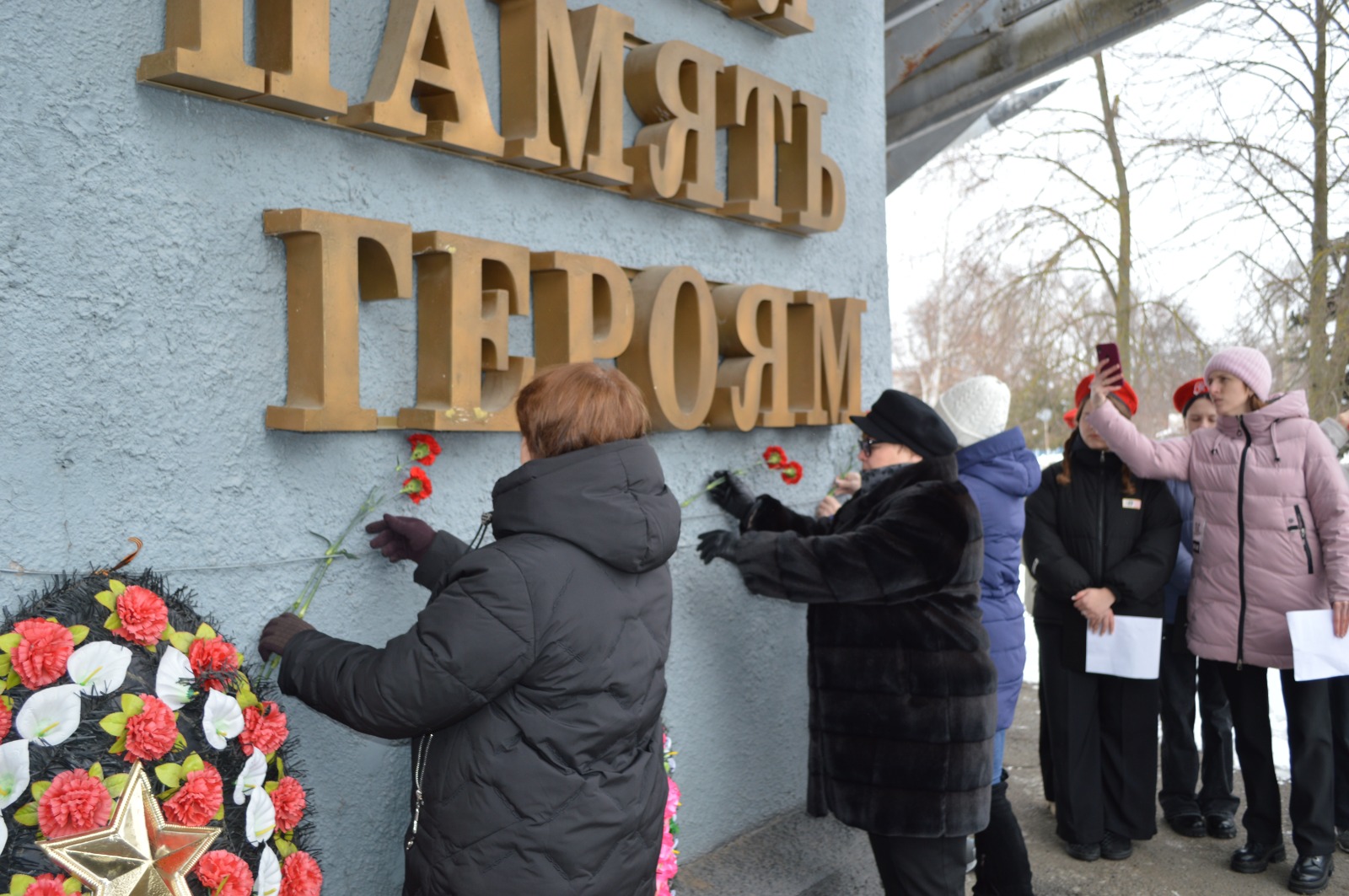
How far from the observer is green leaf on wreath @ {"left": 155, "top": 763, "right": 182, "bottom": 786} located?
188 cm

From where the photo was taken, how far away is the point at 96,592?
6.50 feet

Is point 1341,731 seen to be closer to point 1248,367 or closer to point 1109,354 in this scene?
point 1248,367

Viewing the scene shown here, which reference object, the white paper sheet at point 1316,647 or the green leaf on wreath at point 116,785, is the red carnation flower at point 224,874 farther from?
the white paper sheet at point 1316,647

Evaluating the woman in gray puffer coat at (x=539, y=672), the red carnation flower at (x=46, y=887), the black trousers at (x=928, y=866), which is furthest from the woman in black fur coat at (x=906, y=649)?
the red carnation flower at (x=46, y=887)

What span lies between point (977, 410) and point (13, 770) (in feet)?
9.51

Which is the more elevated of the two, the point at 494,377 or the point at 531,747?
the point at 494,377

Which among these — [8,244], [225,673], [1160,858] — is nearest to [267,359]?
[8,244]

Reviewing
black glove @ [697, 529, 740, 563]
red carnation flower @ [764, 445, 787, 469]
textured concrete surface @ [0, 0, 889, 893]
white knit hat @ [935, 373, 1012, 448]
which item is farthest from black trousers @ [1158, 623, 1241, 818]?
textured concrete surface @ [0, 0, 889, 893]

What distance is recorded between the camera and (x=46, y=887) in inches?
66.7

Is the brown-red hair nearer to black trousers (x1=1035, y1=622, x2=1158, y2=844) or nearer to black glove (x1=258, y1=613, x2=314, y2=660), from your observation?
black glove (x1=258, y1=613, x2=314, y2=660)

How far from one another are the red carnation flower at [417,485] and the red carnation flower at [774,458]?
158 centimetres

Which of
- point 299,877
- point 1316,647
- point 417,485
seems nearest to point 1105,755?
point 1316,647

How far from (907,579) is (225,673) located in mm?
1734

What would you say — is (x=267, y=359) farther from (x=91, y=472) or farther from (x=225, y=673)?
(x=225, y=673)
